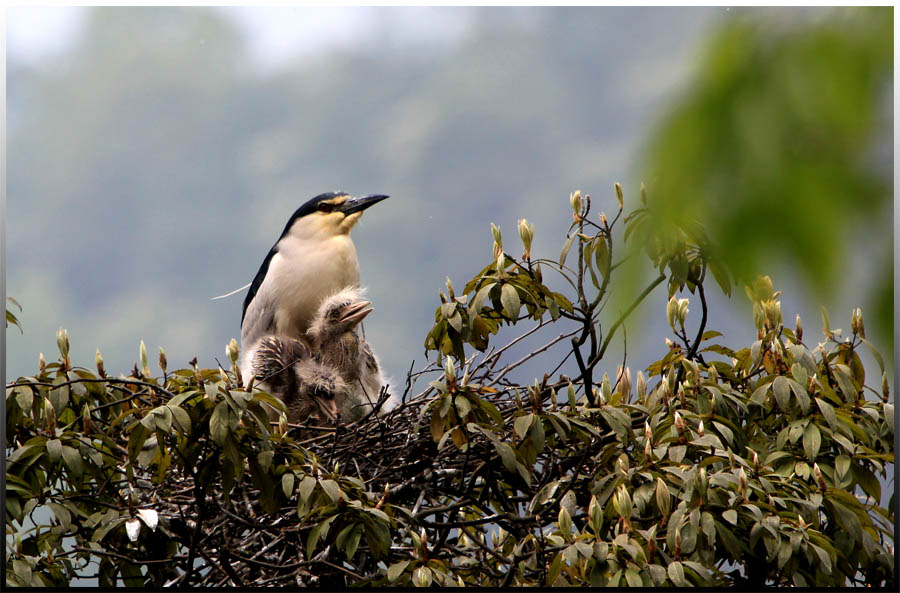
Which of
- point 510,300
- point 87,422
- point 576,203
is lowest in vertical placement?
point 87,422

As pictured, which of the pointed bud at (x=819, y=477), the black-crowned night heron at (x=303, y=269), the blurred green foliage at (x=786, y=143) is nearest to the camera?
the blurred green foliage at (x=786, y=143)

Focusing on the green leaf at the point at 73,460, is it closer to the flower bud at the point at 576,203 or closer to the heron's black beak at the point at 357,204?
the flower bud at the point at 576,203

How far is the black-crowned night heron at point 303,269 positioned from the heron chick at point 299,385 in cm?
21

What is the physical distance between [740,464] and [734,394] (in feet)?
1.08

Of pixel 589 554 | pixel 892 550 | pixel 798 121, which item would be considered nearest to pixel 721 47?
pixel 798 121

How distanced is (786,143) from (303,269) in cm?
258

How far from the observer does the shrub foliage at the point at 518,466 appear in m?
1.73

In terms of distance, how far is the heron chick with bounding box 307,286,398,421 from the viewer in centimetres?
289

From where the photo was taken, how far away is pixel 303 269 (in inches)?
125

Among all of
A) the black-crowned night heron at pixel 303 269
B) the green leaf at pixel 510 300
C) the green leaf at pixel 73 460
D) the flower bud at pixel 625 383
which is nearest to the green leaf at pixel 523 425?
the green leaf at pixel 510 300

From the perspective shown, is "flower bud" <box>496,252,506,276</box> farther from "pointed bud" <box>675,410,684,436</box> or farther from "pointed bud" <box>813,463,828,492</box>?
"pointed bud" <box>813,463,828,492</box>

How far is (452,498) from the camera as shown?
94.2 inches

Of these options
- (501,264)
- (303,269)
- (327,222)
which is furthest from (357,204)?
(501,264)

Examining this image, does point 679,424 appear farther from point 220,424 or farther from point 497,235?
point 220,424
